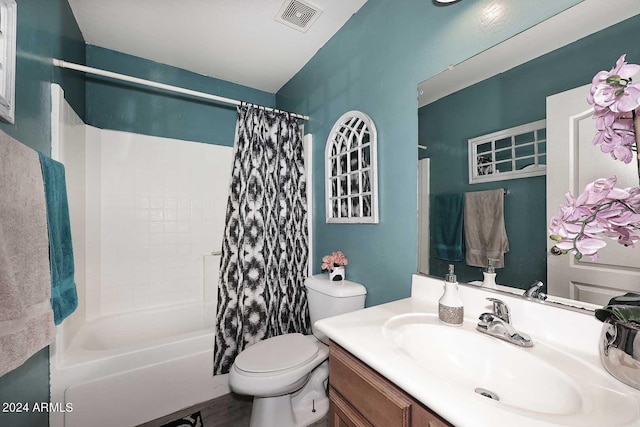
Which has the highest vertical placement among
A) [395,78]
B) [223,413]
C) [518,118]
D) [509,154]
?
[395,78]

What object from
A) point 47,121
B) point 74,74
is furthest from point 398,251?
point 74,74

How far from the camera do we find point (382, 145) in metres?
1.47

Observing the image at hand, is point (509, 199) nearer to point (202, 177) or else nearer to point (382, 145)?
point (382, 145)

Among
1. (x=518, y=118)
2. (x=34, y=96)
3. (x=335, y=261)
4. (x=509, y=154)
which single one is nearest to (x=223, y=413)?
(x=335, y=261)

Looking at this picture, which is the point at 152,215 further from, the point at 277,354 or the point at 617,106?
the point at 617,106

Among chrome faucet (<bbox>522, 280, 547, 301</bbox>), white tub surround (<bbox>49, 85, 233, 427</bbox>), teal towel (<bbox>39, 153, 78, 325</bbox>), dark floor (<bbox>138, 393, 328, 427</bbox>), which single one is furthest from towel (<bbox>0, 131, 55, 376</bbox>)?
chrome faucet (<bbox>522, 280, 547, 301</bbox>)

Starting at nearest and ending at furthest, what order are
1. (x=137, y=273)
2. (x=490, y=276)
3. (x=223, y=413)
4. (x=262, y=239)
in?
(x=490, y=276)
(x=223, y=413)
(x=262, y=239)
(x=137, y=273)

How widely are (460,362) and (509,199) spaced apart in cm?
56

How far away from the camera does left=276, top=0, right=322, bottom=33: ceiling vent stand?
5.29 feet

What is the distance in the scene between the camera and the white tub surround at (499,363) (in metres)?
0.52

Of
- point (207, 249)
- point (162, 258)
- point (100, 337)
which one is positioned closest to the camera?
point (100, 337)

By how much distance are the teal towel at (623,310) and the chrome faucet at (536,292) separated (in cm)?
20

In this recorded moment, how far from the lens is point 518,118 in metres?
0.92

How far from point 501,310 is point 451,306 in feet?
0.47
